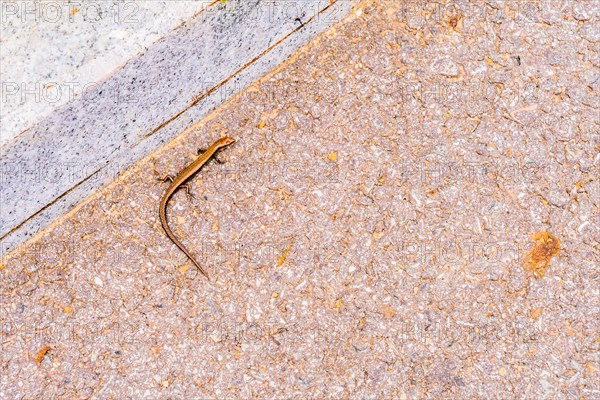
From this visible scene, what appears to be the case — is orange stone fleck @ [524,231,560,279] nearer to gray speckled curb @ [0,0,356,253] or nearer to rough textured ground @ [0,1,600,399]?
rough textured ground @ [0,1,600,399]

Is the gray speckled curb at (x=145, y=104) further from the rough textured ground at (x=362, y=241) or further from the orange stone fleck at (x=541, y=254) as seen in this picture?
the orange stone fleck at (x=541, y=254)

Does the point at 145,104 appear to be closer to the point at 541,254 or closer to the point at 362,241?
the point at 362,241

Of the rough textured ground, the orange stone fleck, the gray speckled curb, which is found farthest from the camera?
the orange stone fleck

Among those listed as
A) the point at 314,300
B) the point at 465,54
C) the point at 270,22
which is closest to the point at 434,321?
the point at 314,300

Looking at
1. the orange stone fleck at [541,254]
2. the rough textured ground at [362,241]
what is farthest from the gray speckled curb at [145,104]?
the orange stone fleck at [541,254]

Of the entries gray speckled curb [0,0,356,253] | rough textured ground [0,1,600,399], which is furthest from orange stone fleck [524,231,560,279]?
gray speckled curb [0,0,356,253]

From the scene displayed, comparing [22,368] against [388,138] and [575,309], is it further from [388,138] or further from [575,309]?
[575,309]
